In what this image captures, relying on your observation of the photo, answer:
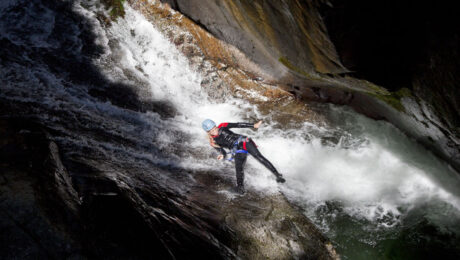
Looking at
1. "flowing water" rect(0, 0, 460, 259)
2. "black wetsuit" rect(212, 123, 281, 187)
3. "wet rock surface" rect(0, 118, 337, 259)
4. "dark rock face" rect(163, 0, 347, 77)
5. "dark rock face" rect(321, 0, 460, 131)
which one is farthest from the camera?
"black wetsuit" rect(212, 123, 281, 187)

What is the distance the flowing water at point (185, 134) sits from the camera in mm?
5285

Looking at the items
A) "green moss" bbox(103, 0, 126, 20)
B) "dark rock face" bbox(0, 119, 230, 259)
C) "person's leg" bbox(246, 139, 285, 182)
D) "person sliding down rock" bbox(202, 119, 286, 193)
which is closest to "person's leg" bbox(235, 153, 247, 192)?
"person sliding down rock" bbox(202, 119, 286, 193)

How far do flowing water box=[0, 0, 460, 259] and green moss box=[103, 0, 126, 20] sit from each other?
28 cm

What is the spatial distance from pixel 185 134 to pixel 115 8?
5.08 metres

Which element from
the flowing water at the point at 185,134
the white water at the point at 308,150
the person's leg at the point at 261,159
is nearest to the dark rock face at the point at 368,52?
the white water at the point at 308,150

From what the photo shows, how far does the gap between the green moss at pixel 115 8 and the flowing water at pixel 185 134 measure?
28 cm

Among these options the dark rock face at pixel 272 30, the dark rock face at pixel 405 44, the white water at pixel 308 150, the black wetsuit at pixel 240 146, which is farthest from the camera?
the black wetsuit at pixel 240 146

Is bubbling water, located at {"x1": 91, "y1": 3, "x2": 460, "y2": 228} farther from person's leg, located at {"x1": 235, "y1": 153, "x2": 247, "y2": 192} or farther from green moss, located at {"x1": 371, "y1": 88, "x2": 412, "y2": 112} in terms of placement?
green moss, located at {"x1": 371, "y1": 88, "x2": 412, "y2": 112}

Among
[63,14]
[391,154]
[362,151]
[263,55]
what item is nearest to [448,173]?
[391,154]

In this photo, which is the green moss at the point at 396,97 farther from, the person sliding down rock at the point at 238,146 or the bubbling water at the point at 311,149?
the person sliding down rock at the point at 238,146

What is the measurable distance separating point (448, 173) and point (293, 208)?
3271mm

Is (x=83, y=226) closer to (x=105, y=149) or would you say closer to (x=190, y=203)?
(x=190, y=203)

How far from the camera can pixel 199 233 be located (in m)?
4.30

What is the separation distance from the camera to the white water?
5566 millimetres
